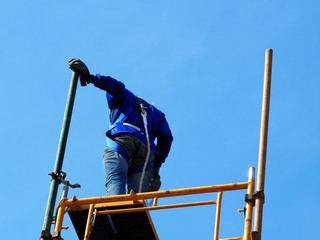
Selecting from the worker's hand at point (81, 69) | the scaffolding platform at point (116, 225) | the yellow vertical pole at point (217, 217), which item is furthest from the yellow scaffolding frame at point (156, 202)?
the worker's hand at point (81, 69)

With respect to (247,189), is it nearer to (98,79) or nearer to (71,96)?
(71,96)

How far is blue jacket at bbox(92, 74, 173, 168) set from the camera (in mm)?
9672

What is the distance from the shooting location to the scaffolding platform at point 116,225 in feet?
26.8

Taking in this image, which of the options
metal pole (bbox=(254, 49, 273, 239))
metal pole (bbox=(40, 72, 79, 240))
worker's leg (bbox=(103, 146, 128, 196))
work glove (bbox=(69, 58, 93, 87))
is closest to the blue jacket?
work glove (bbox=(69, 58, 93, 87))

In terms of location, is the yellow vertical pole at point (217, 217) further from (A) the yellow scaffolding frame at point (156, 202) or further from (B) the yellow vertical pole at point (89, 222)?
(B) the yellow vertical pole at point (89, 222)

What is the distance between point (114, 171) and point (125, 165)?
214 millimetres

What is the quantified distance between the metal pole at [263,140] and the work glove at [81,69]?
6.82 feet

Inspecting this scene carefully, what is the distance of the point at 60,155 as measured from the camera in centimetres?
798

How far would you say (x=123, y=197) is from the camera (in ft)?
25.8

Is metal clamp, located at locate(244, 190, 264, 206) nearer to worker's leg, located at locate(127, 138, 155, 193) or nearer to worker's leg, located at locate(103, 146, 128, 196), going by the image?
worker's leg, located at locate(103, 146, 128, 196)

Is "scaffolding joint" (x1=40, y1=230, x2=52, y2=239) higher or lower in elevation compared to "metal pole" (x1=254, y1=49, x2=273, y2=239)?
lower

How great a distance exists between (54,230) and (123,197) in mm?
741

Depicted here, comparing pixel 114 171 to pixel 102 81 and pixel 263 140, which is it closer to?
pixel 102 81

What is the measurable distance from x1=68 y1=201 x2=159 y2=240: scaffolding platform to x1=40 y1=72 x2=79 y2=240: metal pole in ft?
1.22
